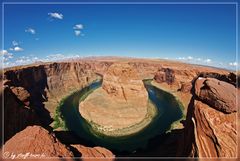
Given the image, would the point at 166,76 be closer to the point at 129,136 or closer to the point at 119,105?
the point at 119,105

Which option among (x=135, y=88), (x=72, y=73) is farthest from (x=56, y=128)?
(x=72, y=73)

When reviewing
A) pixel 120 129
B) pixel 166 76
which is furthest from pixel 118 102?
pixel 166 76

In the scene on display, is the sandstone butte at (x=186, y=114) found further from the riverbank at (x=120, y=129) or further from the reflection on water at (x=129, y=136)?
the riverbank at (x=120, y=129)

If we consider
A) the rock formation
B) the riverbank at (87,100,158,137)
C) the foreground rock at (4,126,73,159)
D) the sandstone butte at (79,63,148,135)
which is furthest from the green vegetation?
the rock formation

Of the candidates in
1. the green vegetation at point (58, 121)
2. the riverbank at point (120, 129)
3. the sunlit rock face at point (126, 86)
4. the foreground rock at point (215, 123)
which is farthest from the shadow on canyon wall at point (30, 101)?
the foreground rock at point (215, 123)

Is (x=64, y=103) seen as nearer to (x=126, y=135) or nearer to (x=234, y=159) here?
(x=126, y=135)

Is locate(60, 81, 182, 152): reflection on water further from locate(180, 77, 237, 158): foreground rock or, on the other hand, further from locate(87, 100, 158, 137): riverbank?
locate(180, 77, 237, 158): foreground rock
